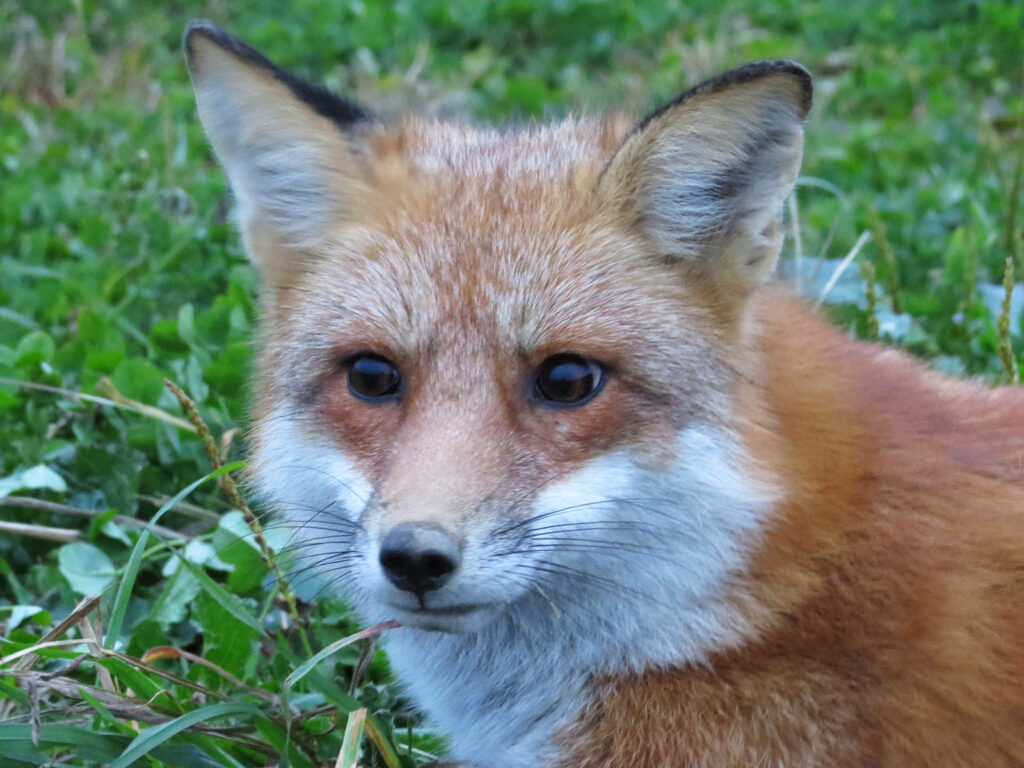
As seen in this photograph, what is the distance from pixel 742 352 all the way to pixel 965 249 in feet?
10.2

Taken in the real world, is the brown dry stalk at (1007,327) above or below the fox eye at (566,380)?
above

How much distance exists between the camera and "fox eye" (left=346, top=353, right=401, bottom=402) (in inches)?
122

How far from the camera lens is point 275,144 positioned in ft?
11.4

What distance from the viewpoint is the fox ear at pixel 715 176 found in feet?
9.93

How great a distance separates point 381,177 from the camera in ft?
11.1

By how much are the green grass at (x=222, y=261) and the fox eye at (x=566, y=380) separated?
Answer: 1064 millimetres

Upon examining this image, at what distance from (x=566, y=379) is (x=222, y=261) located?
365 cm

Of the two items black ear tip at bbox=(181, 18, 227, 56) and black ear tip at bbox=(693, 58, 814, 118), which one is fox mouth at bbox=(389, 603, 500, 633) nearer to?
black ear tip at bbox=(693, 58, 814, 118)

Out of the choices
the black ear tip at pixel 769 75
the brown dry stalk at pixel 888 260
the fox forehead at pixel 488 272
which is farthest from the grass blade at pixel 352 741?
the brown dry stalk at pixel 888 260

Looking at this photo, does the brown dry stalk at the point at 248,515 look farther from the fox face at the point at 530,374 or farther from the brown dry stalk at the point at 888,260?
the brown dry stalk at the point at 888,260

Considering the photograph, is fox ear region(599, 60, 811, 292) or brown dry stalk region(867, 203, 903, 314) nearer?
fox ear region(599, 60, 811, 292)

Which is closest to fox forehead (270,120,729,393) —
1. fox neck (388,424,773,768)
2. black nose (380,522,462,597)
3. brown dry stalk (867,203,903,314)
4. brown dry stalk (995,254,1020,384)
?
fox neck (388,424,773,768)

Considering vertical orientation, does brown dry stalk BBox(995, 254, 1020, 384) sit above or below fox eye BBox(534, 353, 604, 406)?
above

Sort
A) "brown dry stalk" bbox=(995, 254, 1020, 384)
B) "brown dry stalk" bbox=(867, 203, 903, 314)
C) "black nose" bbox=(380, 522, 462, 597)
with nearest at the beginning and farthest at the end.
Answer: "black nose" bbox=(380, 522, 462, 597), "brown dry stalk" bbox=(995, 254, 1020, 384), "brown dry stalk" bbox=(867, 203, 903, 314)
